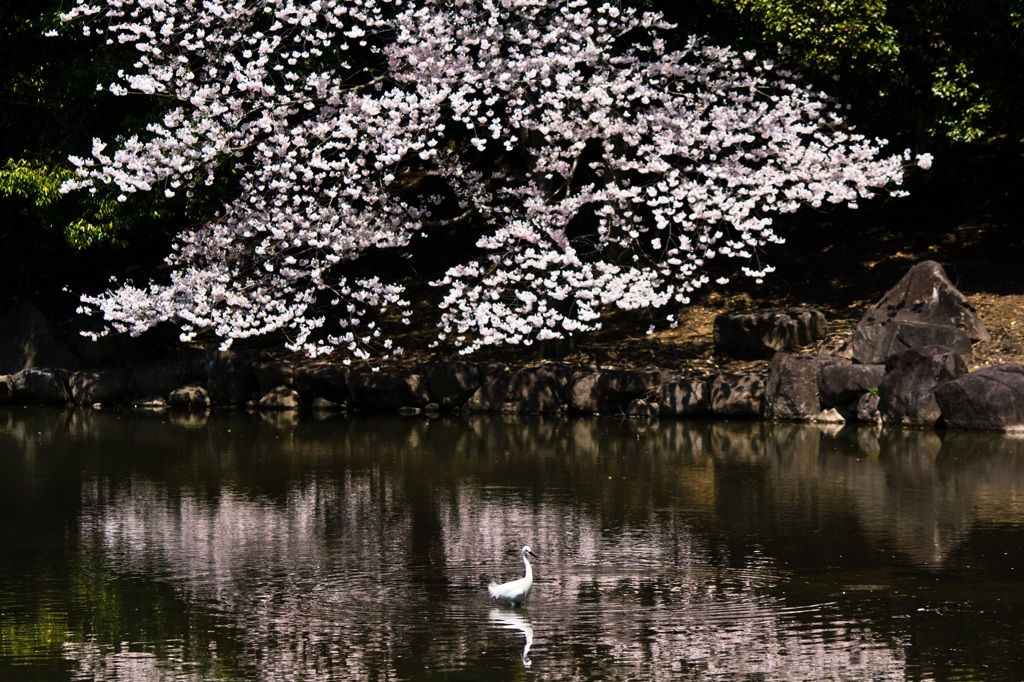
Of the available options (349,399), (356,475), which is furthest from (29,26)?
(356,475)

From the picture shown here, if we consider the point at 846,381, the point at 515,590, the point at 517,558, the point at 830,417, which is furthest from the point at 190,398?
the point at 515,590

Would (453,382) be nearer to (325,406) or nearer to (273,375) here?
(325,406)

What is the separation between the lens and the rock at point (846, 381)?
772 inches

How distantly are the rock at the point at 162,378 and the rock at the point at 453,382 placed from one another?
444cm

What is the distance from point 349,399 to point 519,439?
475 cm

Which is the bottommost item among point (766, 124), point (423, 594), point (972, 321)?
point (423, 594)

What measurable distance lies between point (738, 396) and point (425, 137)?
232 inches

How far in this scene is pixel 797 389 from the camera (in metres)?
19.9

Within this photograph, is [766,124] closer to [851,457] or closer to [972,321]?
[972,321]

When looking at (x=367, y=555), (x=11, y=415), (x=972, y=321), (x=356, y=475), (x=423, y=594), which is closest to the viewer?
(x=423, y=594)

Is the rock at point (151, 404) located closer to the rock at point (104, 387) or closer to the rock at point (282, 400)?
the rock at point (104, 387)

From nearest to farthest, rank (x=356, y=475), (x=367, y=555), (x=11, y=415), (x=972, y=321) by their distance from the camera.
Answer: (x=367, y=555), (x=356, y=475), (x=972, y=321), (x=11, y=415)

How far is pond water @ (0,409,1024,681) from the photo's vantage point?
8.42 m

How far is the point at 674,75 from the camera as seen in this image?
2278cm
